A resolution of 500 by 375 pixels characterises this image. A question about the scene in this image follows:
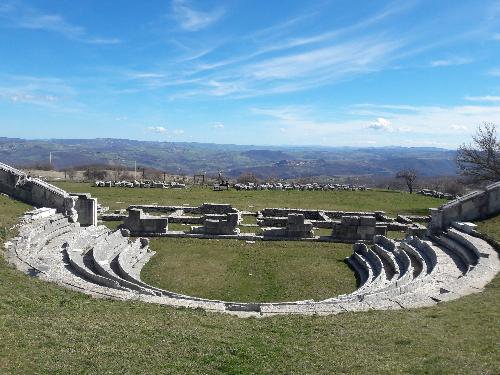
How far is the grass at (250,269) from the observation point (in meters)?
17.1

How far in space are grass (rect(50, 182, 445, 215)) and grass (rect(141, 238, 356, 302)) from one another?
1145 cm

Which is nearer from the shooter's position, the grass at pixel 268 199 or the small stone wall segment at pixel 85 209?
the small stone wall segment at pixel 85 209

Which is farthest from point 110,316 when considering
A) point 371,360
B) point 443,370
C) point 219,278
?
point 219,278

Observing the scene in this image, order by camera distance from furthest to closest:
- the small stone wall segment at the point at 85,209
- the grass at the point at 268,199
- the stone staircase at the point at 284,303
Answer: the grass at the point at 268,199
the small stone wall segment at the point at 85,209
the stone staircase at the point at 284,303

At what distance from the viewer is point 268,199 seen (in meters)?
41.4

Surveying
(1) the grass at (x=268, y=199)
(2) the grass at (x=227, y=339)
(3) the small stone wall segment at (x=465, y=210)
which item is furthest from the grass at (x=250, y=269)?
(1) the grass at (x=268, y=199)

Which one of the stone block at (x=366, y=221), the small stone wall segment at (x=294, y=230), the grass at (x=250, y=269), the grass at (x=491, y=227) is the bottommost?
the grass at (x=250, y=269)

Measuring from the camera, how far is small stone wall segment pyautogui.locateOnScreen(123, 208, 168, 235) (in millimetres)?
26203

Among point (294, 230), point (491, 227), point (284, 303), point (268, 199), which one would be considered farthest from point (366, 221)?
point (268, 199)

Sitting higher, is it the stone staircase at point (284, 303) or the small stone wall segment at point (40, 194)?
the small stone wall segment at point (40, 194)

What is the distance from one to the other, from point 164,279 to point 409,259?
1014 centimetres

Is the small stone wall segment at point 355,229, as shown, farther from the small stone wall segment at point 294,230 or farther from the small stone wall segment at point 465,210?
the small stone wall segment at point 465,210

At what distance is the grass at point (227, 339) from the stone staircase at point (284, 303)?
1072mm

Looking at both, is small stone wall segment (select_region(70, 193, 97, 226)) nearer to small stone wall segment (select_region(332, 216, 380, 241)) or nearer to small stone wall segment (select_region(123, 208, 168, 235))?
small stone wall segment (select_region(123, 208, 168, 235))
